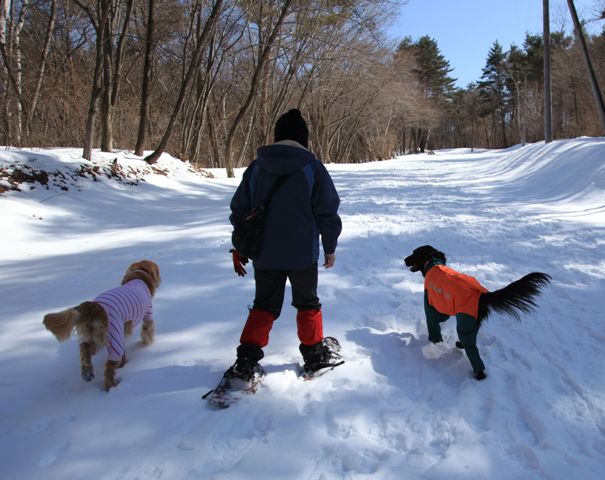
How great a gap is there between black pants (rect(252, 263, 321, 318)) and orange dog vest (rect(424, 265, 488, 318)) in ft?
3.25

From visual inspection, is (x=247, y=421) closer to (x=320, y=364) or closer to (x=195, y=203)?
(x=320, y=364)

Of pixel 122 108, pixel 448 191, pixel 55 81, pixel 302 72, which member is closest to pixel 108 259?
pixel 448 191

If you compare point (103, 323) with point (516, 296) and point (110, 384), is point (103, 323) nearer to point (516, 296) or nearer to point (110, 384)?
point (110, 384)

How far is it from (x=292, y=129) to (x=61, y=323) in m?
2.00

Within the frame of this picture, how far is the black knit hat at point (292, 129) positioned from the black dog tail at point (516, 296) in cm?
173

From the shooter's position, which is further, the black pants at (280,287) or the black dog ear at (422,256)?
the black dog ear at (422,256)

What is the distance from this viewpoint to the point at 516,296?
2.81 metres

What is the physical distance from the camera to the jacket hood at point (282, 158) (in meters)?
2.73

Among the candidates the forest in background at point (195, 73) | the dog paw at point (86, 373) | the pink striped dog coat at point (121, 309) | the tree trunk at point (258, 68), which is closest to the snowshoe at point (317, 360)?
the pink striped dog coat at point (121, 309)

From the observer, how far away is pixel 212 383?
2852mm

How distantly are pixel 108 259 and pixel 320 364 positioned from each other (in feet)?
13.4

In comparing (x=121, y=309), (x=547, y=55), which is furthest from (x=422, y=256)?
(x=547, y=55)

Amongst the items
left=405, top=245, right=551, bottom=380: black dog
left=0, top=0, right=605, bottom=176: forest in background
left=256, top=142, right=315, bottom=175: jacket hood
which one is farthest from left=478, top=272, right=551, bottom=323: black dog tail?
left=0, top=0, right=605, bottom=176: forest in background

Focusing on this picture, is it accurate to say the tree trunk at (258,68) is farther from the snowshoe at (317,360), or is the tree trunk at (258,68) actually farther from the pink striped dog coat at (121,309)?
the snowshoe at (317,360)
